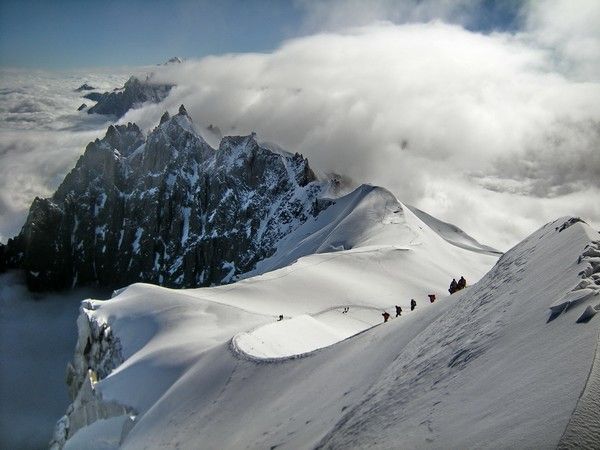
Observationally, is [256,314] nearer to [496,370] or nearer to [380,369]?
[380,369]

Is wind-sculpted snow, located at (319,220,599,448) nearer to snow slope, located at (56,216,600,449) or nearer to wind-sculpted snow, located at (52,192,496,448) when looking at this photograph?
snow slope, located at (56,216,600,449)

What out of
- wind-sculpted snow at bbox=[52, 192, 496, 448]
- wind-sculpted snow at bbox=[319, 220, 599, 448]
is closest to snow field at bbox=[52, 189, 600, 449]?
wind-sculpted snow at bbox=[319, 220, 599, 448]

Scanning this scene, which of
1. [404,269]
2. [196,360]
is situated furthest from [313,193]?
[196,360]

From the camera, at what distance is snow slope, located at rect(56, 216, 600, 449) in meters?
9.29

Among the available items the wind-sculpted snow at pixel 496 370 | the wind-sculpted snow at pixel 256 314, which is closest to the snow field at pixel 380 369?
the wind-sculpted snow at pixel 496 370

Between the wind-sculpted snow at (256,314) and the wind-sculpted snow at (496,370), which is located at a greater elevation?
the wind-sculpted snow at (496,370)

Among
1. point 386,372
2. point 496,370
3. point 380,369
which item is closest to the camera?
point 496,370

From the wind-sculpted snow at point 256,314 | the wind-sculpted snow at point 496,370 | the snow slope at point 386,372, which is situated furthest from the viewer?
the wind-sculpted snow at point 256,314

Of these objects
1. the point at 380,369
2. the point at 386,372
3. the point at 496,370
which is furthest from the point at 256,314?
the point at 496,370

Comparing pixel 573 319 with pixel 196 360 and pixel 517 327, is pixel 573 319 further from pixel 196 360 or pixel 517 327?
pixel 196 360

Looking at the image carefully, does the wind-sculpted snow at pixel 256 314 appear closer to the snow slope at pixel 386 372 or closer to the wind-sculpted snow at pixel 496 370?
the snow slope at pixel 386 372

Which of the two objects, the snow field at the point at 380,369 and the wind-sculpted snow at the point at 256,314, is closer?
the snow field at the point at 380,369

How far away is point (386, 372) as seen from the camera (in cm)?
1666

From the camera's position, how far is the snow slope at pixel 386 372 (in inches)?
366
